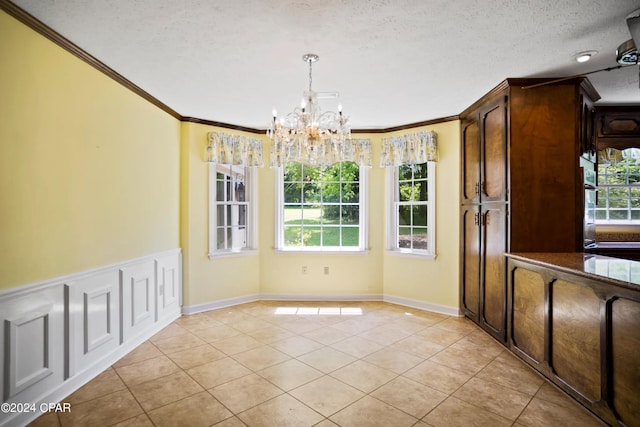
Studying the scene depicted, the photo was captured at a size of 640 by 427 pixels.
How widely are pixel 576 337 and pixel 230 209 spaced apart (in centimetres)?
409

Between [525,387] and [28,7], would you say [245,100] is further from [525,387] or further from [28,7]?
[525,387]

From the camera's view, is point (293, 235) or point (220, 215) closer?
point (220, 215)

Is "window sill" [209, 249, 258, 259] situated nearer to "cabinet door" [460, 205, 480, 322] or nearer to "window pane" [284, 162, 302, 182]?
"window pane" [284, 162, 302, 182]

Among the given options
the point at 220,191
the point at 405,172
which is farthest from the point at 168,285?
the point at 405,172

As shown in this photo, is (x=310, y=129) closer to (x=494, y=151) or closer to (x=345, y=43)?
(x=345, y=43)

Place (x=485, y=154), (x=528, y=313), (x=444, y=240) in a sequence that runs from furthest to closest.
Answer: (x=444, y=240) < (x=485, y=154) < (x=528, y=313)

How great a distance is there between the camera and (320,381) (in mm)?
2656

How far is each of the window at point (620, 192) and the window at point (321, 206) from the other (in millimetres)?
3497

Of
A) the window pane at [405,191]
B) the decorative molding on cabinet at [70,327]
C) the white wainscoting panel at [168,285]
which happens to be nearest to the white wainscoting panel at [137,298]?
the decorative molding on cabinet at [70,327]

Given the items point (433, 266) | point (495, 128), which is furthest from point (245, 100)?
point (433, 266)

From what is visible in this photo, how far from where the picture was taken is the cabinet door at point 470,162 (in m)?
3.80

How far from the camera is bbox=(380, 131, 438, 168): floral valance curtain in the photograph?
4434 mm

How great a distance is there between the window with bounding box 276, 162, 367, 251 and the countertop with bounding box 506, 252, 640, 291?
8.00ft

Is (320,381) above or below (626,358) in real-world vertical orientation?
below
